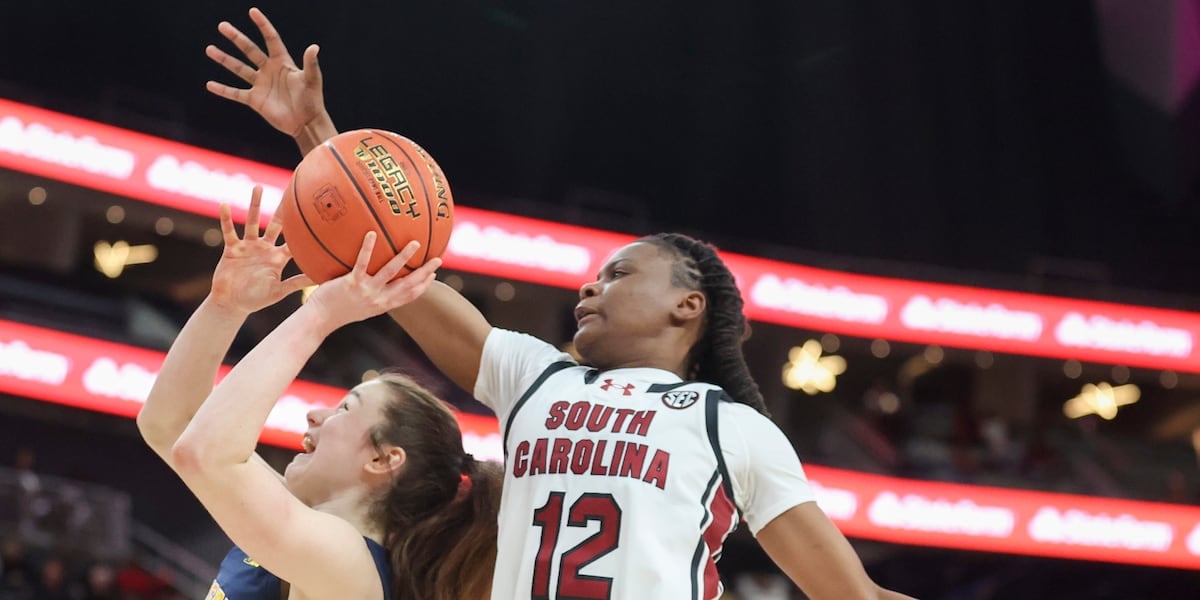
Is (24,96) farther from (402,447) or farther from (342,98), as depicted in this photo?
(402,447)

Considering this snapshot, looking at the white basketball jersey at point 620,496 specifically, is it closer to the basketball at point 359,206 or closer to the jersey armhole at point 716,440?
the jersey armhole at point 716,440

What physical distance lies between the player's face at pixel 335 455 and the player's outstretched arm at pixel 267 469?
0.19 meters

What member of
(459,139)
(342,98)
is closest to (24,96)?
(342,98)

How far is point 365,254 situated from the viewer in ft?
8.29

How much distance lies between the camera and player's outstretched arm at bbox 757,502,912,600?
2824mm

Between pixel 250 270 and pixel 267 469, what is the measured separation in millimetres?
417

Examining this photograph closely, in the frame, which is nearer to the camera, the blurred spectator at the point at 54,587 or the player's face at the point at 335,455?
the player's face at the point at 335,455

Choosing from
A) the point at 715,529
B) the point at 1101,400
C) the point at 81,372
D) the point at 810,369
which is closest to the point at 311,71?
the point at 715,529

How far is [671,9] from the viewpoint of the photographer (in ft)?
68.9

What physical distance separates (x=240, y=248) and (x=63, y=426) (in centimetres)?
1306

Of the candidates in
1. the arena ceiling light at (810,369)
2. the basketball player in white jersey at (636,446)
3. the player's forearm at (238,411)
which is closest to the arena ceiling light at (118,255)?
the arena ceiling light at (810,369)

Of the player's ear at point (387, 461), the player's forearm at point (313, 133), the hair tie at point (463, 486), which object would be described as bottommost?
the hair tie at point (463, 486)

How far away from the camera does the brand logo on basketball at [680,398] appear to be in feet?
9.71

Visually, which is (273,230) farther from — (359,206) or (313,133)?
(313,133)
